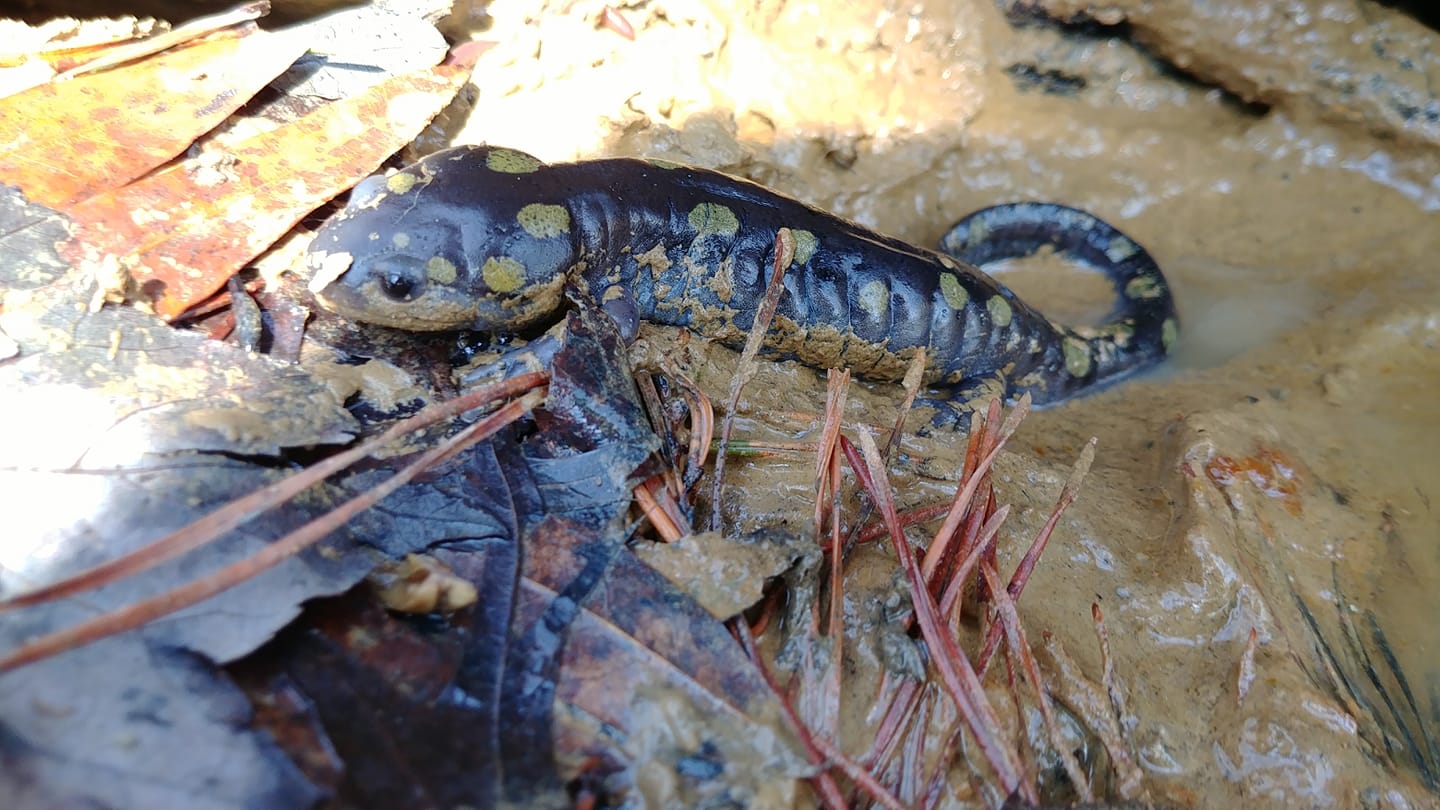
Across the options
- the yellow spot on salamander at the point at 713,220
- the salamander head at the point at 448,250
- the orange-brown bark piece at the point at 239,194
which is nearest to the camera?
the orange-brown bark piece at the point at 239,194

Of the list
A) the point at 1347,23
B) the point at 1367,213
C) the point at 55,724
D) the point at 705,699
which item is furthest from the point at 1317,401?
the point at 55,724

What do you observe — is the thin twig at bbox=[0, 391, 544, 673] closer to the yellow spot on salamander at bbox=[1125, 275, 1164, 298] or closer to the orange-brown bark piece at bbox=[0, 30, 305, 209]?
the orange-brown bark piece at bbox=[0, 30, 305, 209]

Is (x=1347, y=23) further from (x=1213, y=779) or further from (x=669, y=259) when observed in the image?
(x=1213, y=779)

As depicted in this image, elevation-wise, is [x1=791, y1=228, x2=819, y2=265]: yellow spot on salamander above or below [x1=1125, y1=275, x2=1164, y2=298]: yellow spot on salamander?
above

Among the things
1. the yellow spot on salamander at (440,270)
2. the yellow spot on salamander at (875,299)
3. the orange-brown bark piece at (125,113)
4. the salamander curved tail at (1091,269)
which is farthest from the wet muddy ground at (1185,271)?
the orange-brown bark piece at (125,113)

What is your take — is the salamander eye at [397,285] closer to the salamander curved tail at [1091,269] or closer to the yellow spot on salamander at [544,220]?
the yellow spot on salamander at [544,220]

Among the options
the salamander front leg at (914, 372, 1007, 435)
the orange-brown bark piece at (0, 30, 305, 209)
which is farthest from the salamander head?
the salamander front leg at (914, 372, 1007, 435)
